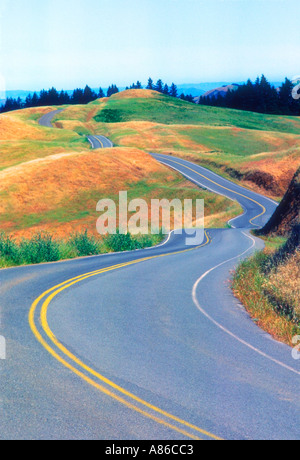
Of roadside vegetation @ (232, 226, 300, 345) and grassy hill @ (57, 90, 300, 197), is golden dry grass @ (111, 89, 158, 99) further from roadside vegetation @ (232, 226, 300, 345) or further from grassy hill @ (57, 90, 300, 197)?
roadside vegetation @ (232, 226, 300, 345)

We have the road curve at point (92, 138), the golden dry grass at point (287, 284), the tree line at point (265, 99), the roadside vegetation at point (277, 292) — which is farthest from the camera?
the tree line at point (265, 99)

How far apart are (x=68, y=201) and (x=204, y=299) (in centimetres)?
4611

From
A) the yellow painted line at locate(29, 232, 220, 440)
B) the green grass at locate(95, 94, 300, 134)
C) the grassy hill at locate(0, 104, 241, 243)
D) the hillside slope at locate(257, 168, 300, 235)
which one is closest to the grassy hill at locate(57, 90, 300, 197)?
the green grass at locate(95, 94, 300, 134)

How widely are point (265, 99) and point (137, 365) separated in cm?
17533

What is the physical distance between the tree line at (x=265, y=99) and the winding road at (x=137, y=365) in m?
161

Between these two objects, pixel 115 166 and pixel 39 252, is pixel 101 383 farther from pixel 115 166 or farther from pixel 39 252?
pixel 115 166

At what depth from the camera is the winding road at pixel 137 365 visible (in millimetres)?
6336

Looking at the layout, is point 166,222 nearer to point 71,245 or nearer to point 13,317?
point 71,245

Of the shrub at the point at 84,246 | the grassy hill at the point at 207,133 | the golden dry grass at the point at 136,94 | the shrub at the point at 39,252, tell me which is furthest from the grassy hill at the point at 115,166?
the golden dry grass at the point at 136,94

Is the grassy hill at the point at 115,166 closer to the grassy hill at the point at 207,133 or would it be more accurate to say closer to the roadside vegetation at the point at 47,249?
the grassy hill at the point at 207,133

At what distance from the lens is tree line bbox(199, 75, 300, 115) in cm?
16738

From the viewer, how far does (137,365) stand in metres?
8.41

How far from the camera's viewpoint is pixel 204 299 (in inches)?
550

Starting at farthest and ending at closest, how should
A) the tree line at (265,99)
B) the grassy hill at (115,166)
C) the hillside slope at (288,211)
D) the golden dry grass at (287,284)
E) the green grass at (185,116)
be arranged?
the tree line at (265,99) < the green grass at (185,116) < the grassy hill at (115,166) < the hillside slope at (288,211) < the golden dry grass at (287,284)
